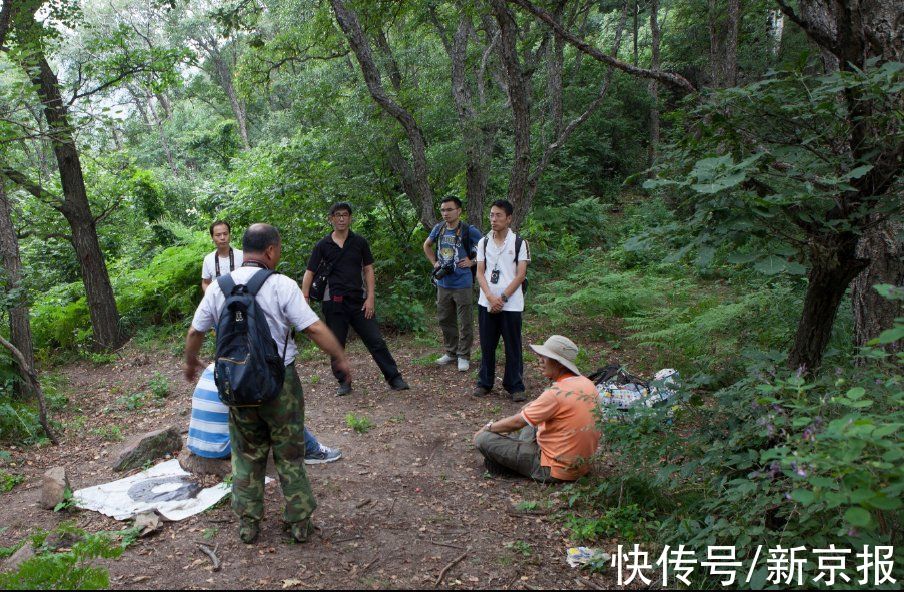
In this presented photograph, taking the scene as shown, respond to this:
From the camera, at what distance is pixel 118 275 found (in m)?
12.1

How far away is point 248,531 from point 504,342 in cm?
342

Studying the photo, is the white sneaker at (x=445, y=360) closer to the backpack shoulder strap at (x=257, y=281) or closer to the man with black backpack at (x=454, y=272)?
the man with black backpack at (x=454, y=272)

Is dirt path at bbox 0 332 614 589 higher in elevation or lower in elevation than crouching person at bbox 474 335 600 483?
lower

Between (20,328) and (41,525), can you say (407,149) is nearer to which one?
(20,328)

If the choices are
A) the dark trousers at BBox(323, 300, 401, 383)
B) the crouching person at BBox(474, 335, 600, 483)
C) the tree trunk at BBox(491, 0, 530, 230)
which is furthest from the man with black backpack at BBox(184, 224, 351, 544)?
the tree trunk at BBox(491, 0, 530, 230)

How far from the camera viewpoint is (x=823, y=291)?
377 centimetres

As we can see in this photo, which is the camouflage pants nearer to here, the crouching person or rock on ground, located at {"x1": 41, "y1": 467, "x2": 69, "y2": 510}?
the crouching person

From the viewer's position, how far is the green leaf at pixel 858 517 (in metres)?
2.24

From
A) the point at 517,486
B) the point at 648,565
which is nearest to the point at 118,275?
the point at 517,486

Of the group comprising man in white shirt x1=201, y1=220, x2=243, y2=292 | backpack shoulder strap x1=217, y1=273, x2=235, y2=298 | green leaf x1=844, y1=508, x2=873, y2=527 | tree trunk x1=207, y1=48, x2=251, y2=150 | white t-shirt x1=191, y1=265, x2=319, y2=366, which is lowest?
green leaf x1=844, y1=508, x2=873, y2=527

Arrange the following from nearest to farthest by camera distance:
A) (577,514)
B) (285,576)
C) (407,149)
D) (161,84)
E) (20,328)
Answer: (285,576) < (577,514) < (20,328) < (161,84) < (407,149)

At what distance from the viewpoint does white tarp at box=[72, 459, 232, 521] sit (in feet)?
13.4

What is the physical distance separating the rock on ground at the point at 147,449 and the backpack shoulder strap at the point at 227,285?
Result: 8.16 feet

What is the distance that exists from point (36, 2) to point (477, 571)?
8.76 meters
